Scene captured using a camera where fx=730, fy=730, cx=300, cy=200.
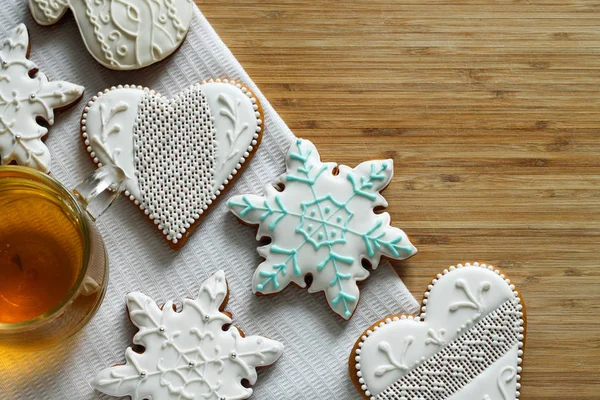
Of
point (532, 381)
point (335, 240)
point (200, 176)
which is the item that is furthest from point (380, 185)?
point (532, 381)

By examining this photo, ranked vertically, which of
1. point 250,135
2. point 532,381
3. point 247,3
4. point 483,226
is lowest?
point 532,381

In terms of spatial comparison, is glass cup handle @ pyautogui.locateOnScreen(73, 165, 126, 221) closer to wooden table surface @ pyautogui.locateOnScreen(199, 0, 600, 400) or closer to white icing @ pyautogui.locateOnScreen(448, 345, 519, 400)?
wooden table surface @ pyautogui.locateOnScreen(199, 0, 600, 400)

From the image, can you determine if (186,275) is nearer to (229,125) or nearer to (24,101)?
(229,125)

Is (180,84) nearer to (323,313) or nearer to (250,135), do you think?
(250,135)

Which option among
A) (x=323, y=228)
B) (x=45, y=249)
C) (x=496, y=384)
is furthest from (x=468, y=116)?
(x=45, y=249)

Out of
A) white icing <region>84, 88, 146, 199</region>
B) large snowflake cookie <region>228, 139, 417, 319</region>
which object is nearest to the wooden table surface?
large snowflake cookie <region>228, 139, 417, 319</region>

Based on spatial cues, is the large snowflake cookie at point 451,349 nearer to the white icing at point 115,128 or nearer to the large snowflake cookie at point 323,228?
the large snowflake cookie at point 323,228

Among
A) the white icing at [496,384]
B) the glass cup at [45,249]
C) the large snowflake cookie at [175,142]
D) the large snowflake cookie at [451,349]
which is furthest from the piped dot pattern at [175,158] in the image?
the white icing at [496,384]
